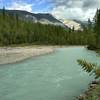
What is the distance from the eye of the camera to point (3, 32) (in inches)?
5007

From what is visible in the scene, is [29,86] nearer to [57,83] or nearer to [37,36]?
[57,83]

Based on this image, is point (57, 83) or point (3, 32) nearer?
point (57, 83)

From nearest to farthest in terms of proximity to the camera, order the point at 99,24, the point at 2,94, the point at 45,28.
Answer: the point at 2,94 → the point at 99,24 → the point at 45,28

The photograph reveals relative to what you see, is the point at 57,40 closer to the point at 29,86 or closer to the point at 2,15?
the point at 2,15

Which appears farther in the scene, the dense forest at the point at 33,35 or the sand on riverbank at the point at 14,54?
the dense forest at the point at 33,35

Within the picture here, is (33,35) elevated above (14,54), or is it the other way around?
(33,35)

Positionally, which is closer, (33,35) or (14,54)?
(14,54)

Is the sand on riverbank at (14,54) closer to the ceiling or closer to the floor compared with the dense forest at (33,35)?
closer to the floor

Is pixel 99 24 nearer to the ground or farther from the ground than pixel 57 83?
farther from the ground

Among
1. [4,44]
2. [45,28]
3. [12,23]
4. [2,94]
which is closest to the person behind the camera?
[2,94]

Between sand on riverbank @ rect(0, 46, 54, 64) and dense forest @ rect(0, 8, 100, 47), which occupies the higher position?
dense forest @ rect(0, 8, 100, 47)

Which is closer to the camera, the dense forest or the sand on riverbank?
the sand on riverbank

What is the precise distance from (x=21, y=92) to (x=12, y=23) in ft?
426

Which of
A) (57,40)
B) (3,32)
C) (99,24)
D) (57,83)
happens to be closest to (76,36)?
(57,40)
